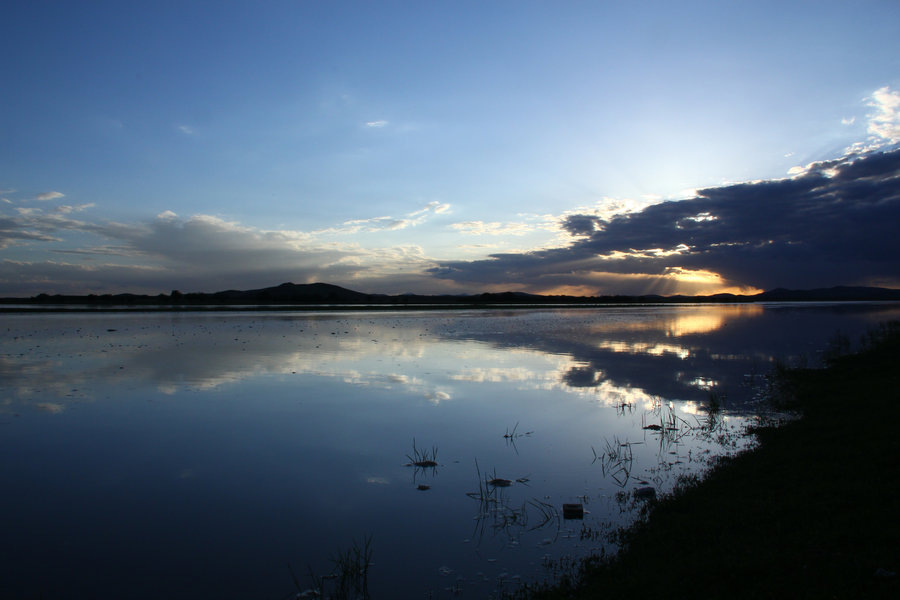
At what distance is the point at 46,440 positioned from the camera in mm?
10289

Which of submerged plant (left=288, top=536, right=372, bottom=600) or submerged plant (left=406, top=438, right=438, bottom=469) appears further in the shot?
submerged plant (left=406, top=438, right=438, bottom=469)

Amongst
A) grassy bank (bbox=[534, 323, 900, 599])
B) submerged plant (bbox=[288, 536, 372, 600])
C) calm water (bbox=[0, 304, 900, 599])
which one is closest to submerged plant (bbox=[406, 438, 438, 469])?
calm water (bbox=[0, 304, 900, 599])

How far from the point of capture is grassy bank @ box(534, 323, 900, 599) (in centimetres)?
463

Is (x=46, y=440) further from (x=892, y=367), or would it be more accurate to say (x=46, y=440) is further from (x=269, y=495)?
(x=892, y=367)

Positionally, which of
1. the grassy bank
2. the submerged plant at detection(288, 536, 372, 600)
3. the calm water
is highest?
the grassy bank

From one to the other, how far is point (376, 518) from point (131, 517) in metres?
3.31

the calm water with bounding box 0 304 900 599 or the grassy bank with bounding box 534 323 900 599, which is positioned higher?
the grassy bank with bounding box 534 323 900 599

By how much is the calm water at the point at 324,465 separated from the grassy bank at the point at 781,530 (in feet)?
2.71

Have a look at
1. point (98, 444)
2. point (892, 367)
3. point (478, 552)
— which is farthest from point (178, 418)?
point (892, 367)

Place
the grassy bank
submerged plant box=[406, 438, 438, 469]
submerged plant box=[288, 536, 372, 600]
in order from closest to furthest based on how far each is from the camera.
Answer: the grassy bank
submerged plant box=[288, 536, 372, 600]
submerged plant box=[406, 438, 438, 469]

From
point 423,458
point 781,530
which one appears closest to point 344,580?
point 423,458

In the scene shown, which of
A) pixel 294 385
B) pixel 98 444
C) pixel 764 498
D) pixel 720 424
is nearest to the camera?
pixel 764 498

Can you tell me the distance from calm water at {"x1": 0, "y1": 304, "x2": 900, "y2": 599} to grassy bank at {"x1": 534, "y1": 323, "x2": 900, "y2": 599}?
83 cm

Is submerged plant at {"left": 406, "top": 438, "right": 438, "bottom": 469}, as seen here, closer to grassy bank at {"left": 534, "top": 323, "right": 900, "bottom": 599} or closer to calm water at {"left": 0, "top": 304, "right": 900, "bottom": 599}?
calm water at {"left": 0, "top": 304, "right": 900, "bottom": 599}
